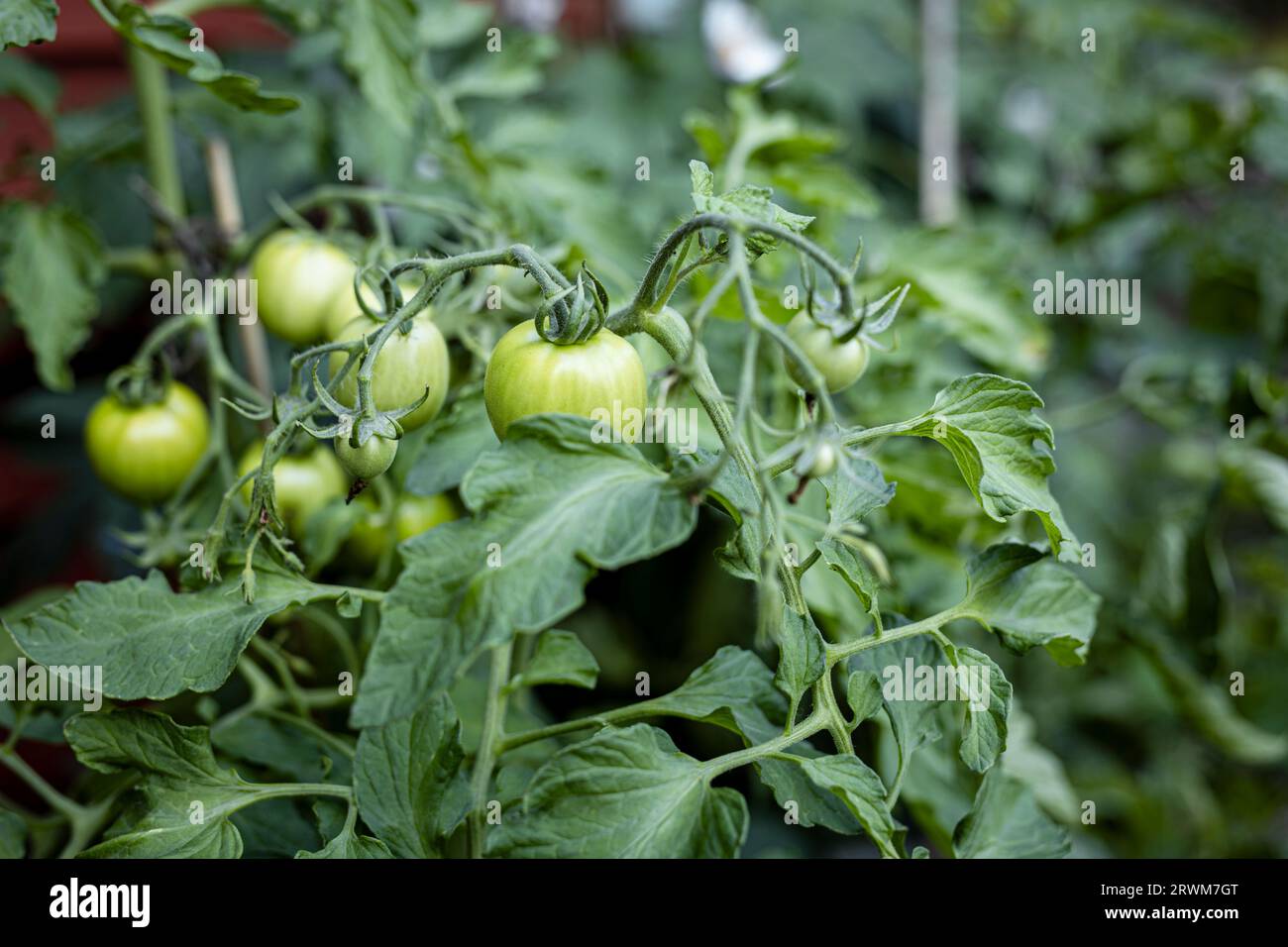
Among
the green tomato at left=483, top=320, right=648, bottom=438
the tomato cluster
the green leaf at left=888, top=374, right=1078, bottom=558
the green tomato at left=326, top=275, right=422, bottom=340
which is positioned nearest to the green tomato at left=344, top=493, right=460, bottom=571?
the tomato cluster

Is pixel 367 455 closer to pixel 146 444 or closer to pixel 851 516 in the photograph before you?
pixel 851 516

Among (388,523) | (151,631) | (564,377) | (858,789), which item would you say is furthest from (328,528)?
(858,789)

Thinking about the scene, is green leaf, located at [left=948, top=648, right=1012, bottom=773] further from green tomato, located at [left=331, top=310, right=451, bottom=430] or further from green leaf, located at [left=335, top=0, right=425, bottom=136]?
green leaf, located at [left=335, top=0, right=425, bottom=136]

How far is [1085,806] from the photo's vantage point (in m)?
0.71

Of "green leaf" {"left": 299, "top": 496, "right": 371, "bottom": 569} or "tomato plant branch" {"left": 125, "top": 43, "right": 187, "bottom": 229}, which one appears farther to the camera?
"tomato plant branch" {"left": 125, "top": 43, "right": 187, "bottom": 229}

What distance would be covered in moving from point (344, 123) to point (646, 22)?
0.93 metres

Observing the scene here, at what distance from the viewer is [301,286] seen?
65 centimetres

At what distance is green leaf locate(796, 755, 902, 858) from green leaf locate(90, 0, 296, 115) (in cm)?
47

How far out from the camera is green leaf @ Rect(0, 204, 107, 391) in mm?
731

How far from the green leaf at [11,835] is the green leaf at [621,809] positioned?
0.27 m

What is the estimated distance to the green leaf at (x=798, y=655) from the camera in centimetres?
44

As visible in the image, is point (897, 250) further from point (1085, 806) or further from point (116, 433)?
point (116, 433)

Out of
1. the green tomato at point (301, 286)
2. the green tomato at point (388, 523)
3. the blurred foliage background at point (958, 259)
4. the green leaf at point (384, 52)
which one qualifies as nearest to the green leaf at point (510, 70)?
the blurred foliage background at point (958, 259)

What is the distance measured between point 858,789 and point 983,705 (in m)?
0.08
